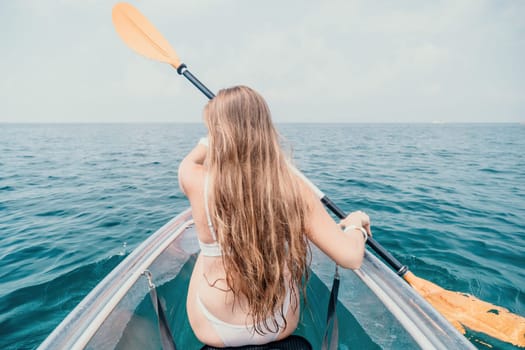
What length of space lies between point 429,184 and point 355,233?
7988 mm

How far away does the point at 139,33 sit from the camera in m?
3.43

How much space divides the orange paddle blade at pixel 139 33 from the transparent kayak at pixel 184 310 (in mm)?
2344

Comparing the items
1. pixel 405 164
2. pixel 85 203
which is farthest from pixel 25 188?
pixel 405 164

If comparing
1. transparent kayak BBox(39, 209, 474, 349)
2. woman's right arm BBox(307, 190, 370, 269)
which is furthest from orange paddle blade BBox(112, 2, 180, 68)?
woman's right arm BBox(307, 190, 370, 269)

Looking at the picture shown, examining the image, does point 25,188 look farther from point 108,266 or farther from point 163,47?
point 163,47

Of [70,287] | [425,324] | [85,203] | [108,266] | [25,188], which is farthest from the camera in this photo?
[25,188]

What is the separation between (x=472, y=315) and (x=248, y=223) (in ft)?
9.18

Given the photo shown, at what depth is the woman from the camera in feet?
3.84

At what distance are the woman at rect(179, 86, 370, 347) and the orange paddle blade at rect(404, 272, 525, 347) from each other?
1.80 m

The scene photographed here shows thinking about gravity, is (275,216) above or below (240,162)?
below

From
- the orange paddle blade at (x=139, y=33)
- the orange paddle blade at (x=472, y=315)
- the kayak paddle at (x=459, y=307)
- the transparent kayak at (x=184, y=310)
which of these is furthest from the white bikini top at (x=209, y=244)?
the orange paddle blade at (x=139, y=33)

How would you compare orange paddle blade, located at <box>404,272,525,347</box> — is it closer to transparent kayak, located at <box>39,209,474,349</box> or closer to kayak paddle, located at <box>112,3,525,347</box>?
kayak paddle, located at <box>112,3,525,347</box>

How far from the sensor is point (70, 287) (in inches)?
126

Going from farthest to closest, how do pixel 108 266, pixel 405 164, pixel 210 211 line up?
pixel 405 164 < pixel 108 266 < pixel 210 211
